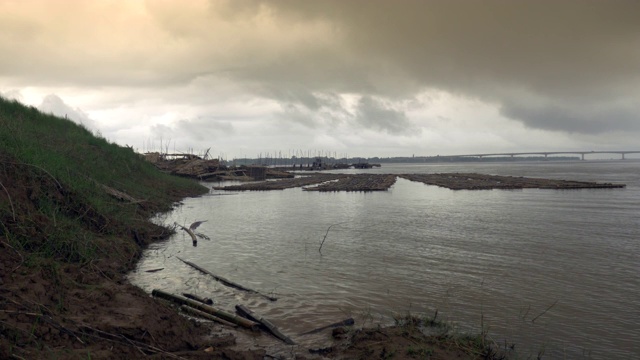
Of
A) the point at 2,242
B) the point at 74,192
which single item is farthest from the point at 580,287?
the point at 74,192

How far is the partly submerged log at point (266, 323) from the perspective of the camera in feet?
18.7

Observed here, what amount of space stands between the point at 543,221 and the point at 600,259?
724 cm

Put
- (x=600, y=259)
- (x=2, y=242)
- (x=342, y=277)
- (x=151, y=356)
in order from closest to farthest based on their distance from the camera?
1. (x=151, y=356)
2. (x=2, y=242)
3. (x=342, y=277)
4. (x=600, y=259)

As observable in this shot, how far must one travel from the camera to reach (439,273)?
934cm

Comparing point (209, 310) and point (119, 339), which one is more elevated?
point (119, 339)

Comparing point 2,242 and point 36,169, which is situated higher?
point 36,169

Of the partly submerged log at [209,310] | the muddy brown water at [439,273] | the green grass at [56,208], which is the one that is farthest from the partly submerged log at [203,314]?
the green grass at [56,208]

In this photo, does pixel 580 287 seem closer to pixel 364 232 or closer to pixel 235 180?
pixel 364 232

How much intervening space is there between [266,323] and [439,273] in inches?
193

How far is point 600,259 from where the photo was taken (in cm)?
1080

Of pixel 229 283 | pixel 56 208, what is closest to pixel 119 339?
pixel 229 283

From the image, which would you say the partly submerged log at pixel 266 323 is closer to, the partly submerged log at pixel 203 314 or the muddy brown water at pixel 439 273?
the muddy brown water at pixel 439 273

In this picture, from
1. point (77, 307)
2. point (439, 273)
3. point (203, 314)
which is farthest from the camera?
point (439, 273)

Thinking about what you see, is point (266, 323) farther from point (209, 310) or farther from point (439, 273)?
point (439, 273)
